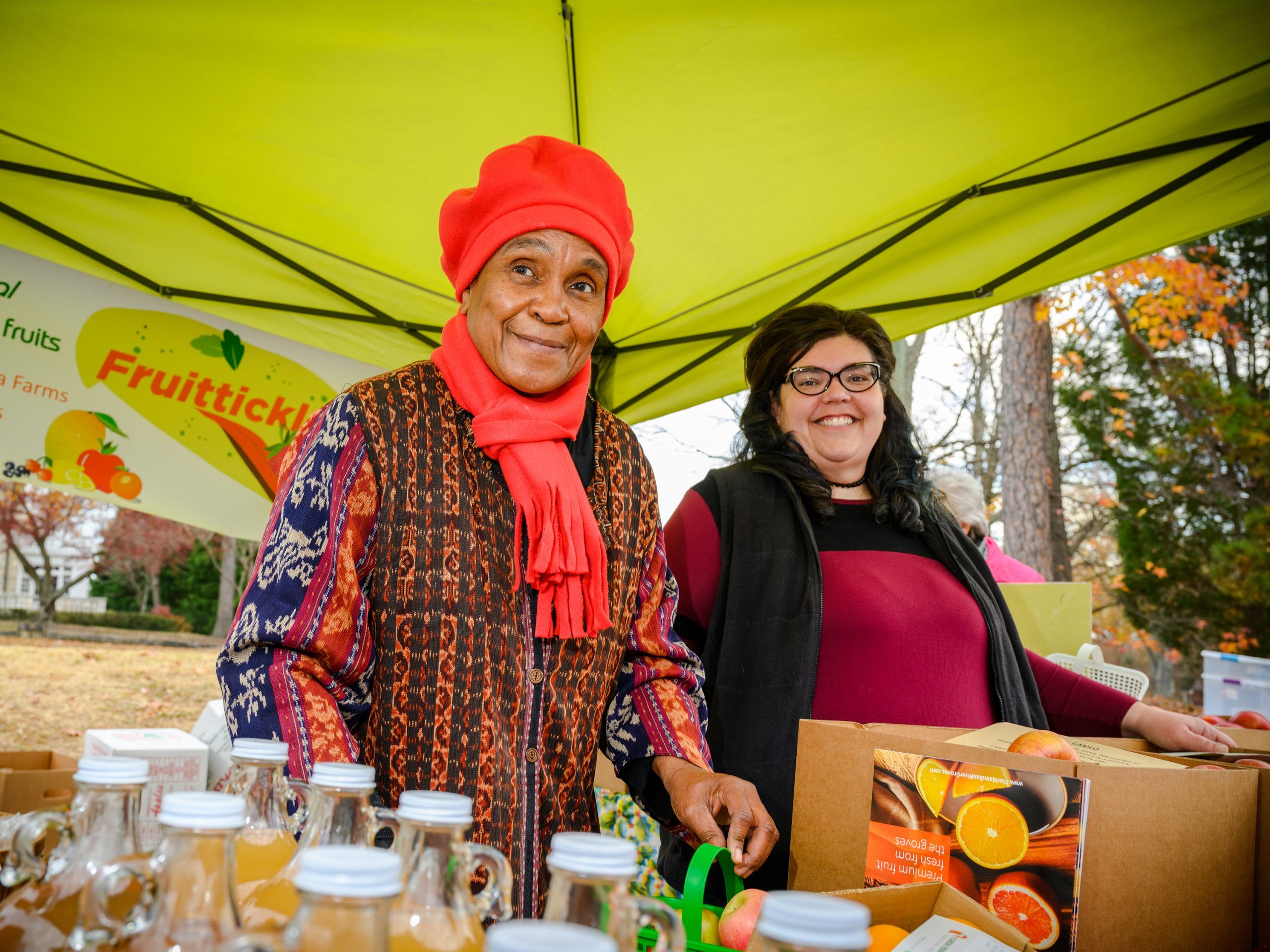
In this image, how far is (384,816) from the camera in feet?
2.57

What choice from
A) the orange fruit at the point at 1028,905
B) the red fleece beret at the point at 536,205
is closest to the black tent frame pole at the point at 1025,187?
the red fleece beret at the point at 536,205

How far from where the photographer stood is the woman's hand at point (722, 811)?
1357 millimetres

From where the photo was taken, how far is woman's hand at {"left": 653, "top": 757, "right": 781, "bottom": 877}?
136cm

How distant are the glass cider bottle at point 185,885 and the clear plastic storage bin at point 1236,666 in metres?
5.58

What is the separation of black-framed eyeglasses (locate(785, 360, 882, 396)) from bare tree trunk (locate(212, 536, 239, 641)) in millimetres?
10002

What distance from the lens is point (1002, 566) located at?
4707 millimetres

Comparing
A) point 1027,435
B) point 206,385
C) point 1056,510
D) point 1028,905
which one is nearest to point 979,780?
point 1028,905

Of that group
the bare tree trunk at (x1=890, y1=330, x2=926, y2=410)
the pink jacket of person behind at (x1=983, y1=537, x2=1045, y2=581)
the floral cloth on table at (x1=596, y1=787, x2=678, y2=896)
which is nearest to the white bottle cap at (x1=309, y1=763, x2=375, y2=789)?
the floral cloth on table at (x1=596, y1=787, x2=678, y2=896)

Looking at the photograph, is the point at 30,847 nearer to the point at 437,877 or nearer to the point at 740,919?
the point at 437,877

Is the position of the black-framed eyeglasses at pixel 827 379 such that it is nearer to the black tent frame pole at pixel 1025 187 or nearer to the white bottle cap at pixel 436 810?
the black tent frame pole at pixel 1025 187

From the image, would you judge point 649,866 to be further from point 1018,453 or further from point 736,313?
point 1018,453

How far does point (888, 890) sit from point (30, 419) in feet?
11.8

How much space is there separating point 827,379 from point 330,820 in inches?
75.5

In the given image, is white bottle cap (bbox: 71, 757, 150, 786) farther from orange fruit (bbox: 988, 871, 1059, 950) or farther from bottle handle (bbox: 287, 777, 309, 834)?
orange fruit (bbox: 988, 871, 1059, 950)
